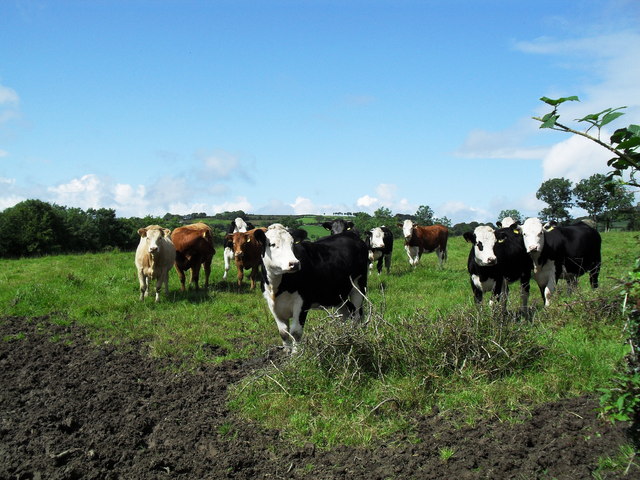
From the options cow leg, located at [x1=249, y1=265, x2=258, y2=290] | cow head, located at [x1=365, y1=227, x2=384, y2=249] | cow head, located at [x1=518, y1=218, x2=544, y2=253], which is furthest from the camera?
cow head, located at [x1=365, y1=227, x2=384, y2=249]

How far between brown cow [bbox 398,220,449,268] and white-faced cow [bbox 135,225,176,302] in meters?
9.40

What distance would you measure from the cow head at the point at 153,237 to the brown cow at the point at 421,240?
9596 mm

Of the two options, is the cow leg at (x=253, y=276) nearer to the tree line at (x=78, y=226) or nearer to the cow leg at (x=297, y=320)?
the cow leg at (x=297, y=320)

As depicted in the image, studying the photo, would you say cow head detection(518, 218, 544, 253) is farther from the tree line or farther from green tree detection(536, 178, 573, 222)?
green tree detection(536, 178, 573, 222)

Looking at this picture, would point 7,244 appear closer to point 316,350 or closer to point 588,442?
point 316,350

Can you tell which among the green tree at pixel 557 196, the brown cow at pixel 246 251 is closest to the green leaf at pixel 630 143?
the brown cow at pixel 246 251

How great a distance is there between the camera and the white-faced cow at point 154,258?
12578 millimetres

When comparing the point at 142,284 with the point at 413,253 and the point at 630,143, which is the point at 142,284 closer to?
the point at 413,253

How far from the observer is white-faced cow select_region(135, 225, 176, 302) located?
12578 mm

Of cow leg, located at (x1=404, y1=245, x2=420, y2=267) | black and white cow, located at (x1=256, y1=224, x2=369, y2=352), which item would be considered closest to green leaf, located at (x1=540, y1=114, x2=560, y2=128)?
black and white cow, located at (x1=256, y1=224, x2=369, y2=352)

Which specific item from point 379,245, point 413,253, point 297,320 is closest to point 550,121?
point 297,320

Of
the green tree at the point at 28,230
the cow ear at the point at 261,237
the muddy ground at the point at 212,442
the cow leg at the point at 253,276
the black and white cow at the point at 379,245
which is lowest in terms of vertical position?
the muddy ground at the point at 212,442

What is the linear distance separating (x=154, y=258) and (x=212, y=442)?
8.08 m

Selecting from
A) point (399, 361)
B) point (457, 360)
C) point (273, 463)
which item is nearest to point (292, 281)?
point (399, 361)
